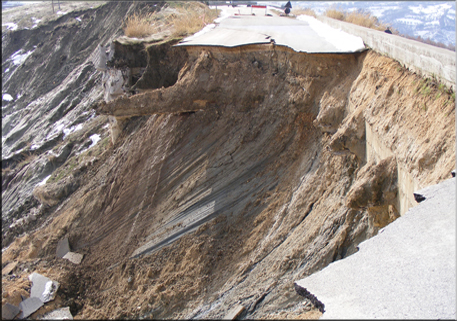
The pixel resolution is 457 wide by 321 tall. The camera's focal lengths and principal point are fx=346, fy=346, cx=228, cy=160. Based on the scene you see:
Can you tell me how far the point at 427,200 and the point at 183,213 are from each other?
6455mm

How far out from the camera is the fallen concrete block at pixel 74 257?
31.4 feet

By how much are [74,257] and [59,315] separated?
1.66 meters

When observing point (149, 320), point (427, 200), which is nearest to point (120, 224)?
point (149, 320)

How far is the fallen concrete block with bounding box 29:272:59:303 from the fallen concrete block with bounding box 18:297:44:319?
4.4 inches

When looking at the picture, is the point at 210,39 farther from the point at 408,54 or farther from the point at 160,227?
the point at 408,54

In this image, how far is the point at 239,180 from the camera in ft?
27.8

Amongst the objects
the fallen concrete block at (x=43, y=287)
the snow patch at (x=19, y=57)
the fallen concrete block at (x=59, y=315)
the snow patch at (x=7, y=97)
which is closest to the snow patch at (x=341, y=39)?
the fallen concrete block at (x=59, y=315)

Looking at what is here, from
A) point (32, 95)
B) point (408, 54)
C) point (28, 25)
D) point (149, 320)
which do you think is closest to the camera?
point (408, 54)

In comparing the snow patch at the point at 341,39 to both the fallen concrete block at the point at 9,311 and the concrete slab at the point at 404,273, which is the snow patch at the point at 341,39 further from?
the fallen concrete block at the point at 9,311

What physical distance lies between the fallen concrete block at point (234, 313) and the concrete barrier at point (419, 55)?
15.2 feet

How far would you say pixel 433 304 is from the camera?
8.09 feet

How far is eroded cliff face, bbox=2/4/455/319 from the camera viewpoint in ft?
16.3

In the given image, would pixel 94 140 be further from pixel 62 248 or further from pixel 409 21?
pixel 409 21

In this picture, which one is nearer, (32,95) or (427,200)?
(427,200)
